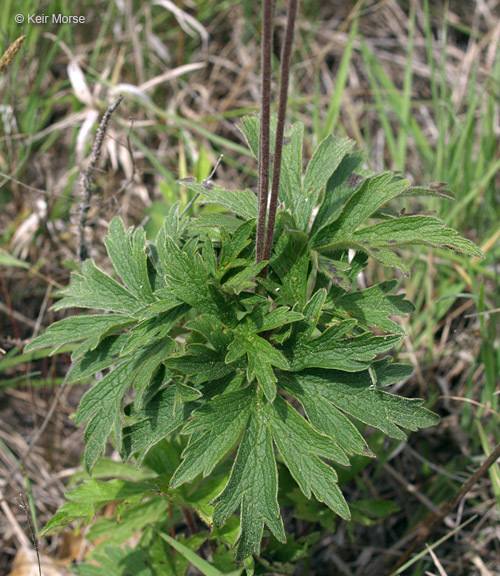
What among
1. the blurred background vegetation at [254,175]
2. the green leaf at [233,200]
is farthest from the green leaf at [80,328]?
the blurred background vegetation at [254,175]

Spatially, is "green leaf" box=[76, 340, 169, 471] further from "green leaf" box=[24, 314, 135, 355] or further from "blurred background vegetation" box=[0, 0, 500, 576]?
"blurred background vegetation" box=[0, 0, 500, 576]

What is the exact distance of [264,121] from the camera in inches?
55.4

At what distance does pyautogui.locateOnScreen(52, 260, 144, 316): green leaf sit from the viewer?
190 centimetres

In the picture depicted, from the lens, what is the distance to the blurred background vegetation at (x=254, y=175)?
8.66ft

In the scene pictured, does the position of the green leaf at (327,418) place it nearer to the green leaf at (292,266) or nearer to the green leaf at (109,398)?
the green leaf at (292,266)

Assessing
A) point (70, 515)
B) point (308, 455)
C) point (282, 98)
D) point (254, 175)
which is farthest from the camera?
point (254, 175)

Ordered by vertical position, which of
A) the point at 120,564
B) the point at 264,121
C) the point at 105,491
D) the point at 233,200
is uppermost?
the point at 264,121

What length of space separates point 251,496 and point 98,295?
2.74 ft

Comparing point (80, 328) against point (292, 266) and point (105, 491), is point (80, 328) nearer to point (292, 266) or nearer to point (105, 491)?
point (105, 491)

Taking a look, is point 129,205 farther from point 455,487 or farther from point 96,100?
point 455,487

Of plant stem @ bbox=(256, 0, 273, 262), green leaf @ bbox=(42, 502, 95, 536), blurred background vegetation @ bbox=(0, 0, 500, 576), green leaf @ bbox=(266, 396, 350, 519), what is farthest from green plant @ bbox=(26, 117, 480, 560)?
blurred background vegetation @ bbox=(0, 0, 500, 576)

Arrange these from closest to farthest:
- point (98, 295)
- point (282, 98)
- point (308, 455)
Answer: point (282, 98), point (308, 455), point (98, 295)

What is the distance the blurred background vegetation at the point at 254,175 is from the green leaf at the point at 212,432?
30.3 inches

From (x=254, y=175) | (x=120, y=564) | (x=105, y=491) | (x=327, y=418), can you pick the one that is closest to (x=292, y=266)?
(x=327, y=418)
